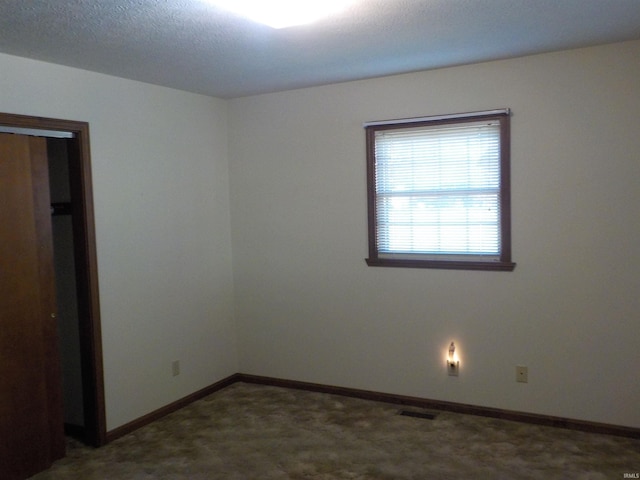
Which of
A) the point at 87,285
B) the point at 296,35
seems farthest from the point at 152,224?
the point at 296,35

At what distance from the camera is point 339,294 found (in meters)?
4.50

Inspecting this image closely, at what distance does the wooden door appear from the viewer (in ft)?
10.6

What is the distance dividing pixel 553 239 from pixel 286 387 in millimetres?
2448

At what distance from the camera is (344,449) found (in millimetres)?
3547

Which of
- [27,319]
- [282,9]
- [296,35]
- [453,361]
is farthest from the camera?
[453,361]

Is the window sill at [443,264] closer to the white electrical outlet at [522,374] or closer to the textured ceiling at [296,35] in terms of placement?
the white electrical outlet at [522,374]


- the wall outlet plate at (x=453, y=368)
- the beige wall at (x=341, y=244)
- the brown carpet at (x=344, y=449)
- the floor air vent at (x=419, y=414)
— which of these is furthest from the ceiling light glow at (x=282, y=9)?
the floor air vent at (x=419, y=414)

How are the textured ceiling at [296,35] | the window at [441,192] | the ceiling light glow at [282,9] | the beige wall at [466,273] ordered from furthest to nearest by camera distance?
the window at [441,192] → the beige wall at [466,273] → the textured ceiling at [296,35] → the ceiling light glow at [282,9]

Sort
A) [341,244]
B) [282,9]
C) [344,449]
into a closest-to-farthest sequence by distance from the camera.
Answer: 1. [282,9]
2. [344,449]
3. [341,244]

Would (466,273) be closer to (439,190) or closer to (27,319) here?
(439,190)

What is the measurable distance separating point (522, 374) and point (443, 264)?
0.92 metres

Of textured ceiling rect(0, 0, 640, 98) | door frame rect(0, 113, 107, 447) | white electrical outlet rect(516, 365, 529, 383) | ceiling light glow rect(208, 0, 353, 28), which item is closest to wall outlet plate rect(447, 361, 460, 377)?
white electrical outlet rect(516, 365, 529, 383)

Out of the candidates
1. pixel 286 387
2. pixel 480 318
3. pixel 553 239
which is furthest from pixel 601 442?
pixel 286 387

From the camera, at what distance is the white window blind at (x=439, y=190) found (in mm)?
3877
